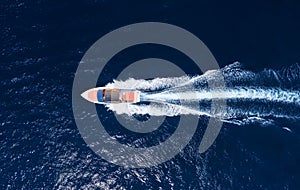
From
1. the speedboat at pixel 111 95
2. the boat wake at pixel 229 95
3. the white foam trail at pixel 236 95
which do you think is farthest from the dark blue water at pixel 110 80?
the white foam trail at pixel 236 95

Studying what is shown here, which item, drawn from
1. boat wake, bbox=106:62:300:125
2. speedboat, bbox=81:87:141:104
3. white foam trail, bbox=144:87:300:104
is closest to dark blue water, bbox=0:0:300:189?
boat wake, bbox=106:62:300:125

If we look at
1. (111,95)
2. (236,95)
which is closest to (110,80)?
(111,95)

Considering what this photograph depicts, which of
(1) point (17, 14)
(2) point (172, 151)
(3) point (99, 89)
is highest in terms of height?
(1) point (17, 14)

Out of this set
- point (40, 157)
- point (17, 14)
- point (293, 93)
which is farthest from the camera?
point (17, 14)

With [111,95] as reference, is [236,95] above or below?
above

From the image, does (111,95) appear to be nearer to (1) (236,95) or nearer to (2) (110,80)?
(2) (110,80)

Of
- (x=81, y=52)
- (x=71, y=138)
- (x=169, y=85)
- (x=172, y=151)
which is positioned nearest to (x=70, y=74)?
(x=81, y=52)

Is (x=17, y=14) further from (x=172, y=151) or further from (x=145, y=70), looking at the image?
(x=172, y=151)
